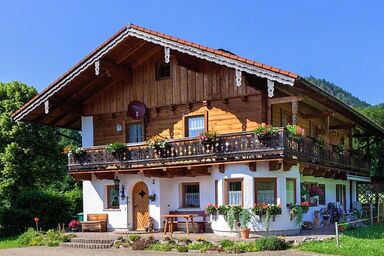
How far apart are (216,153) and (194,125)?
3113mm

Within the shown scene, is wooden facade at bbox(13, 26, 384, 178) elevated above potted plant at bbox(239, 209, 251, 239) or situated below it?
above

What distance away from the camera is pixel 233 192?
835 inches

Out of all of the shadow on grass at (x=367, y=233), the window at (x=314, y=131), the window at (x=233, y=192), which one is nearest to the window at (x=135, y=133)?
the window at (x=233, y=192)

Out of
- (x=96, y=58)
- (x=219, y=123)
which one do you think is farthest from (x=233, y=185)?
(x=96, y=58)

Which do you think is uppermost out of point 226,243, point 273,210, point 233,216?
point 273,210

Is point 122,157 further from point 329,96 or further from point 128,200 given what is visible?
point 329,96

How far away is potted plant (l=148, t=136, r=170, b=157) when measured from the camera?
22391mm

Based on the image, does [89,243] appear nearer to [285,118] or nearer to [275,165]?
[275,165]

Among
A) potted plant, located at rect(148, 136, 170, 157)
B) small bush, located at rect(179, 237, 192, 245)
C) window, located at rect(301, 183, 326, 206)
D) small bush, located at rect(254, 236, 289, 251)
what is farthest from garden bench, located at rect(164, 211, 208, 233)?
small bush, located at rect(254, 236, 289, 251)

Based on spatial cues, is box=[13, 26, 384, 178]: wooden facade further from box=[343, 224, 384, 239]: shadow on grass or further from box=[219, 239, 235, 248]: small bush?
box=[219, 239, 235, 248]: small bush

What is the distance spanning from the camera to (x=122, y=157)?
23.7 metres

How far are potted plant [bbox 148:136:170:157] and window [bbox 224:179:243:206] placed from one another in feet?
9.87

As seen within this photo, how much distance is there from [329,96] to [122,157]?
30.6 ft

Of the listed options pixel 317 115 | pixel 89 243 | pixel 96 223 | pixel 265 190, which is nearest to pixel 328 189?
pixel 317 115
